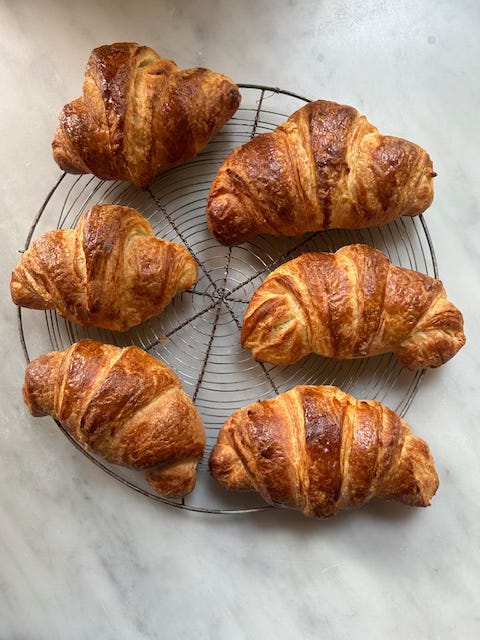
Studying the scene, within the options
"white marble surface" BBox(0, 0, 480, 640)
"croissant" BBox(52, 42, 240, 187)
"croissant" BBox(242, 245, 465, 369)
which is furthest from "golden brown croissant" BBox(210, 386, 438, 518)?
"croissant" BBox(52, 42, 240, 187)

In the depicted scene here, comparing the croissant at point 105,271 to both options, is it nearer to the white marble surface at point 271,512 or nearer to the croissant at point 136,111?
the croissant at point 136,111

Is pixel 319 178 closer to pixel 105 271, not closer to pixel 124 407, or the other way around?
pixel 105 271

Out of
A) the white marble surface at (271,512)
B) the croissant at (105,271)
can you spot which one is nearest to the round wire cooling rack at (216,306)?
the white marble surface at (271,512)

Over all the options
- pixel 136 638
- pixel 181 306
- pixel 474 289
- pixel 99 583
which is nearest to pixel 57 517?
pixel 99 583

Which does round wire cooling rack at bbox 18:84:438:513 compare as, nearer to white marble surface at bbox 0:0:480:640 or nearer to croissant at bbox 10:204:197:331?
white marble surface at bbox 0:0:480:640

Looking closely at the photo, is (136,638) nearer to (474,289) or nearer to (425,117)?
(474,289)
